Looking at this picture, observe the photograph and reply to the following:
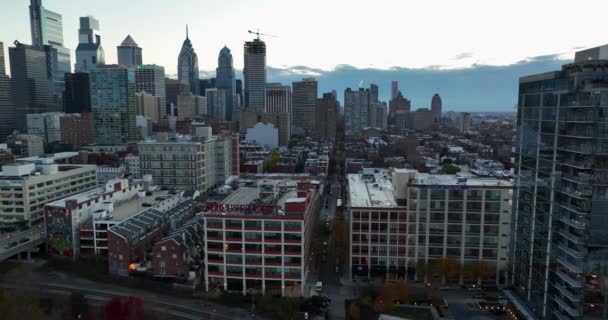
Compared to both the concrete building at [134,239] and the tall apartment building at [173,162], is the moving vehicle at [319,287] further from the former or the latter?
the tall apartment building at [173,162]

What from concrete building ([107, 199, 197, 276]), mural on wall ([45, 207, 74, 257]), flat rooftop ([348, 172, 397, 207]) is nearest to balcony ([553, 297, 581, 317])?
flat rooftop ([348, 172, 397, 207])

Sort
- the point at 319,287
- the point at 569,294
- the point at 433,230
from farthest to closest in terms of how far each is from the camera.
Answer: the point at 433,230 < the point at 319,287 < the point at 569,294

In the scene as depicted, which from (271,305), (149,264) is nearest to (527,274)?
(271,305)

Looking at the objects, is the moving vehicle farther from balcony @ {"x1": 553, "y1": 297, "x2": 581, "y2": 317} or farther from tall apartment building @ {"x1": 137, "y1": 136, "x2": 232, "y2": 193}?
tall apartment building @ {"x1": 137, "y1": 136, "x2": 232, "y2": 193}

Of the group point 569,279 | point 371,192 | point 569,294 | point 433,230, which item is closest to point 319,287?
point 433,230

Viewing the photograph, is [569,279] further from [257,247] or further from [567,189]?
[257,247]

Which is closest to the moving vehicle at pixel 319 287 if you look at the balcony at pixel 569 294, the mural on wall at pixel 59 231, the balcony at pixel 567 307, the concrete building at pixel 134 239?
the concrete building at pixel 134 239
